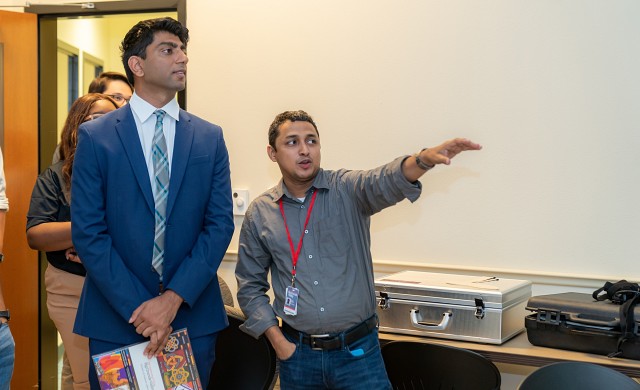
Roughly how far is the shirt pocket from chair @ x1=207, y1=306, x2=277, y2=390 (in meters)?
0.49

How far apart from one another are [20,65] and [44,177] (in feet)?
5.52

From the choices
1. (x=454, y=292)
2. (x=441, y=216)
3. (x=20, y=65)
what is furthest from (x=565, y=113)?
(x=20, y=65)

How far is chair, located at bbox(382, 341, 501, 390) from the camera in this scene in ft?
9.32

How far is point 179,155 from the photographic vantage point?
233cm

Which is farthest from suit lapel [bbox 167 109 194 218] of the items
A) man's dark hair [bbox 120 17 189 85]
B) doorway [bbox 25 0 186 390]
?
doorway [bbox 25 0 186 390]

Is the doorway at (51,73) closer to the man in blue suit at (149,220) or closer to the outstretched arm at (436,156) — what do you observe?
the man in blue suit at (149,220)

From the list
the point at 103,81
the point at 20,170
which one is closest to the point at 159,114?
the point at 103,81

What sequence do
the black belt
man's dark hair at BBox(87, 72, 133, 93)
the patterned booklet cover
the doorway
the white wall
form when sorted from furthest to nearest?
the doorway → man's dark hair at BBox(87, 72, 133, 93) → the white wall → the black belt → the patterned booklet cover

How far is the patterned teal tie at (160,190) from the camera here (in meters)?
2.27

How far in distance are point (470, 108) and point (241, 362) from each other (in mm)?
1749

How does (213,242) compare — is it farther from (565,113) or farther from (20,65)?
(20,65)

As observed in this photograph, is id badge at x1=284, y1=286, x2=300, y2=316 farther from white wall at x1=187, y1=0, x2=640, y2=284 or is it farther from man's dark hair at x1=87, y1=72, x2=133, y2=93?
man's dark hair at x1=87, y1=72, x2=133, y2=93

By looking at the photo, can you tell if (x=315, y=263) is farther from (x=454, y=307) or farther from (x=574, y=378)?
(x=574, y=378)

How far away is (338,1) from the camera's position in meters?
4.01
